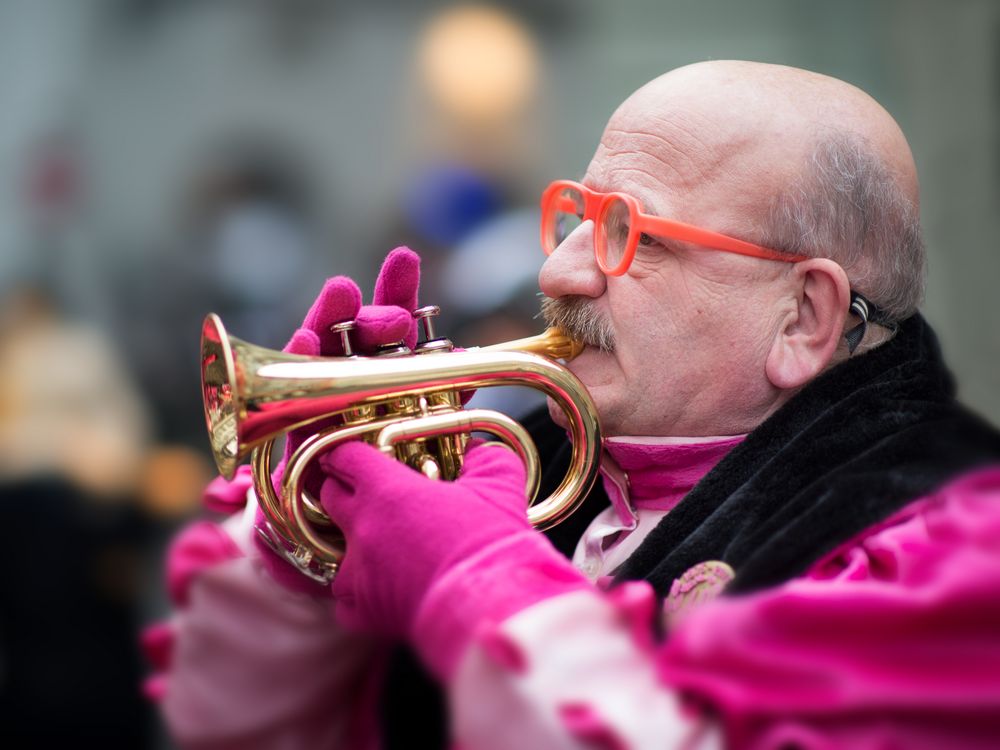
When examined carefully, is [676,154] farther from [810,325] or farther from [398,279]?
[398,279]

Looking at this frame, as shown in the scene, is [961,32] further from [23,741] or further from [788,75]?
[23,741]

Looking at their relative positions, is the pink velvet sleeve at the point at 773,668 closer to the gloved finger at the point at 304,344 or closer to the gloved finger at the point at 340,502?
the gloved finger at the point at 340,502

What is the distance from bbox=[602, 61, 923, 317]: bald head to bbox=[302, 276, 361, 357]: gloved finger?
61 cm

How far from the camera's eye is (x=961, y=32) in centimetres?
447

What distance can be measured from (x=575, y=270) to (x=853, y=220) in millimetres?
502

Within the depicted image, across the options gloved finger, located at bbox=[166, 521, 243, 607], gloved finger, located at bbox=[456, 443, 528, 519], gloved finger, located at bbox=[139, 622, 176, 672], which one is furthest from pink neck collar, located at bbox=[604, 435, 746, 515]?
gloved finger, located at bbox=[139, 622, 176, 672]

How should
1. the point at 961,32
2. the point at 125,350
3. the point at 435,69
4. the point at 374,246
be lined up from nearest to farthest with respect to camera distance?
the point at 961,32 → the point at 125,350 → the point at 374,246 → the point at 435,69

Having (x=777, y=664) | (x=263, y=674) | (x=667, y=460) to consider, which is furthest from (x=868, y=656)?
(x=263, y=674)

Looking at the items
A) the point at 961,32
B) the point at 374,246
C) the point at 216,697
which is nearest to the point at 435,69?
the point at 374,246

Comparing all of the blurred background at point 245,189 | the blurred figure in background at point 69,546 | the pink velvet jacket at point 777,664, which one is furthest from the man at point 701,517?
the blurred figure in background at point 69,546

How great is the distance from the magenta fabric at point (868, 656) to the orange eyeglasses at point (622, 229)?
2.33 feet

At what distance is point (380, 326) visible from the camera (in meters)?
1.92

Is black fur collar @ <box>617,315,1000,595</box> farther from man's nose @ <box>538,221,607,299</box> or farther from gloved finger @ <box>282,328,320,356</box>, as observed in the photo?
gloved finger @ <box>282,328,320,356</box>

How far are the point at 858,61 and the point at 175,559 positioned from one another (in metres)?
4.19
